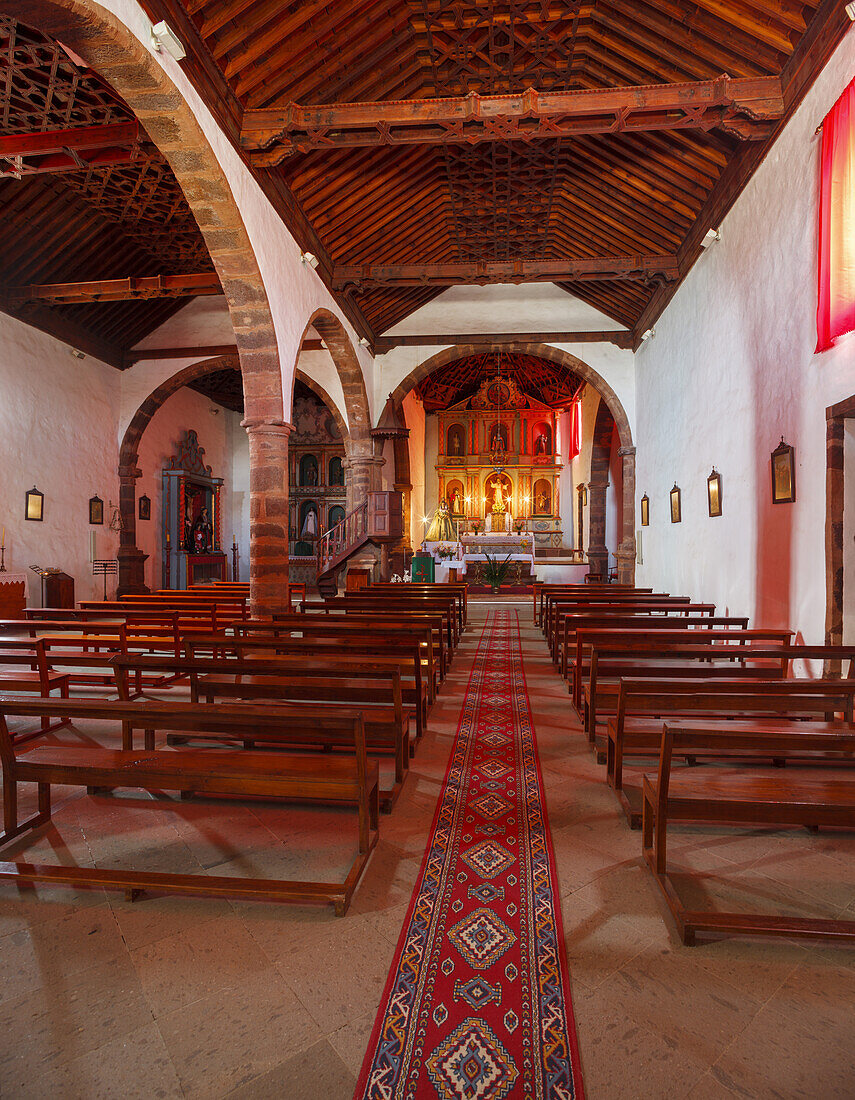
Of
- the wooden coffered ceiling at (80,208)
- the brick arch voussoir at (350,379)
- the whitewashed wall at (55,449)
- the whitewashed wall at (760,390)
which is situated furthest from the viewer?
the brick arch voussoir at (350,379)

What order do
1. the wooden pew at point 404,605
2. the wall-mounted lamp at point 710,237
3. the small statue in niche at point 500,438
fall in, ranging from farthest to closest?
the small statue in niche at point 500,438, the wall-mounted lamp at point 710,237, the wooden pew at point 404,605

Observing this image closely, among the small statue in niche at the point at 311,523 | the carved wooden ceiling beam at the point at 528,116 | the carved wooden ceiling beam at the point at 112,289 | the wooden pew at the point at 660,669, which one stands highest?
the carved wooden ceiling beam at the point at 112,289

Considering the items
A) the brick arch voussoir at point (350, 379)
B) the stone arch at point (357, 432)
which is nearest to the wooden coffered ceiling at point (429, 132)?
the brick arch voussoir at point (350, 379)

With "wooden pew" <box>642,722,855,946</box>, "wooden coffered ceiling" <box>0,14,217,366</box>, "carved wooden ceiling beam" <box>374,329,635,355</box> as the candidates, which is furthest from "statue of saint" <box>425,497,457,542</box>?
"wooden pew" <box>642,722,855,946</box>

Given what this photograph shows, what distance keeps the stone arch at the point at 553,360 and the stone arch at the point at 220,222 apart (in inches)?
267

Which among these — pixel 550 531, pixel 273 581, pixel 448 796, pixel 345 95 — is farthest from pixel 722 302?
pixel 550 531

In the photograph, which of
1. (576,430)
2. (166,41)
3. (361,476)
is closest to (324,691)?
(166,41)

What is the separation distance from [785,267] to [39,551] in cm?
1234

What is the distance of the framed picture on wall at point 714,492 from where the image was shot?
8031 mm

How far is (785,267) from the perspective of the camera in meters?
6.07

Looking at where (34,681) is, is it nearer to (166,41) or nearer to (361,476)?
(166,41)

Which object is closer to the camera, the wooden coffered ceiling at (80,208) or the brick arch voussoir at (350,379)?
the wooden coffered ceiling at (80,208)

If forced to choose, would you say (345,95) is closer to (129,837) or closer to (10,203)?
(10,203)

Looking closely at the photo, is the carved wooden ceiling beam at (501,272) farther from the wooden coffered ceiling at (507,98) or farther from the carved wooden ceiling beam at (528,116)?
the carved wooden ceiling beam at (528,116)
